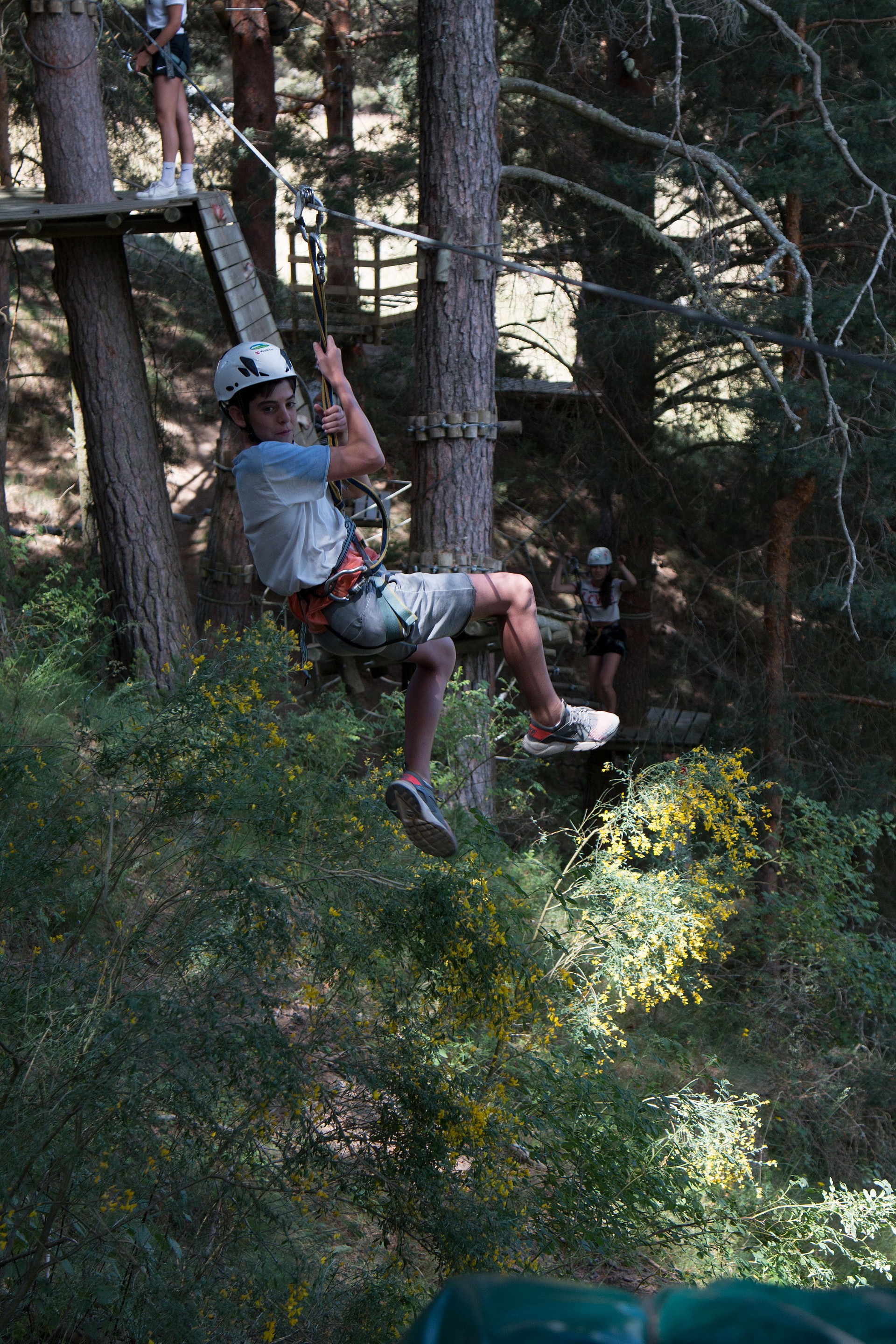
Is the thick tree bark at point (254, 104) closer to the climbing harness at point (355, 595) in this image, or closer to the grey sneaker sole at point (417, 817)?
the climbing harness at point (355, 595)

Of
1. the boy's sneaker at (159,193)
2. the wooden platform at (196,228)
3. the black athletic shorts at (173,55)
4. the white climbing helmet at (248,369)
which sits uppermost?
the black athletic shorts at (173,55)

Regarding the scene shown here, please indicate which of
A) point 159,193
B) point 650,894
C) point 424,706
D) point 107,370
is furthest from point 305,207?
point 107,370

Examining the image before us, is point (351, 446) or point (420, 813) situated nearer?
point (351, 446)

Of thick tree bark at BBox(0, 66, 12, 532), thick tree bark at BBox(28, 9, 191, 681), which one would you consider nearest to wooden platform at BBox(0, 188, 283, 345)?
thick tree bark at BBox(28, 9, 191, 681)

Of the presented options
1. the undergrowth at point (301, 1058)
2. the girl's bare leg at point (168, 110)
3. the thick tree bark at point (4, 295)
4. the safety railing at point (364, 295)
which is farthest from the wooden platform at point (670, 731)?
the girl's bare leg at point (168, 110)

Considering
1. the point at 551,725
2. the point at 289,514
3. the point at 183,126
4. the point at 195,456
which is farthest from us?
the point at 195,456

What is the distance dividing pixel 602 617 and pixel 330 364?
727 centimetres

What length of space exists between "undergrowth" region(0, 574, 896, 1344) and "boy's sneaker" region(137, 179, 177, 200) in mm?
2942

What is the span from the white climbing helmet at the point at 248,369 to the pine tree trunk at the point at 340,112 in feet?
27.1

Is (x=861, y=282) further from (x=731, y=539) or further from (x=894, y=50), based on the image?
(x=731, y=539)

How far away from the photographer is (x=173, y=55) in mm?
6914

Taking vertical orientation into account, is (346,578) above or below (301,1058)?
above

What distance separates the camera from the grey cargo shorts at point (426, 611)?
3.67 meters

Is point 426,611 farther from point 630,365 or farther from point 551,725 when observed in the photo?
point 630,365
